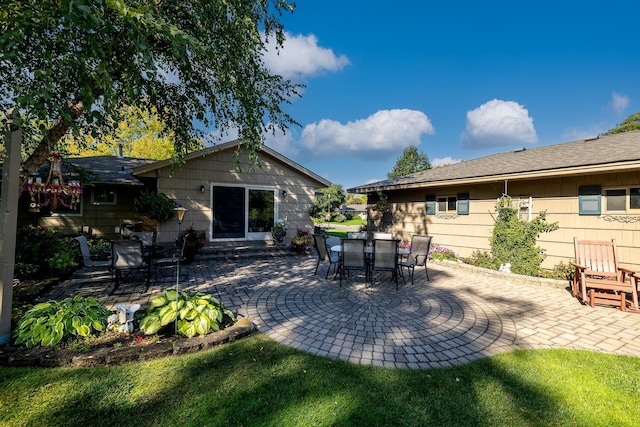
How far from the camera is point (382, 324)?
3936 mm

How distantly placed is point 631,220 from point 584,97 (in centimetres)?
995

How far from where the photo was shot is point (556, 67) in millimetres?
10305

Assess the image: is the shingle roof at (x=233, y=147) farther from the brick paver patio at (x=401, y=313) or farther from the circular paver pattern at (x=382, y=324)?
the circular paver pattern at (x=382, y=324)

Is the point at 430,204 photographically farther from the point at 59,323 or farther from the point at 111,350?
the point at 59,323

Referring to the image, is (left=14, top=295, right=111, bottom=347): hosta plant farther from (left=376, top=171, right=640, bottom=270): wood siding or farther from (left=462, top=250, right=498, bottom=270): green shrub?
(left=376, top=171, right=640, bottom=270): wood siding

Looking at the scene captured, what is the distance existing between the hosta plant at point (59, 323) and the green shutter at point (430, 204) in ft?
31.8

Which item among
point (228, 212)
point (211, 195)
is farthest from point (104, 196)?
point (228, 212)

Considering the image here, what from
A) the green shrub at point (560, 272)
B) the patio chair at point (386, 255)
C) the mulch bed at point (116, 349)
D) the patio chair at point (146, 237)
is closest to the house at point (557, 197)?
the green shrub at point (560, 272)

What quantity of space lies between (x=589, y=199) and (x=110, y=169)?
48.5 feet

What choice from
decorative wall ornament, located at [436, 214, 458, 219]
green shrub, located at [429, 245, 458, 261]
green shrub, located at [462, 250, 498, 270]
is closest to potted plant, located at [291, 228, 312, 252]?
green shrub, located at [429, 245, 458, 261]

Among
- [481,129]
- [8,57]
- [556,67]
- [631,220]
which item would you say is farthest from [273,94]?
[481,129]

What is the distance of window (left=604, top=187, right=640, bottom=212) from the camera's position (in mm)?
5797

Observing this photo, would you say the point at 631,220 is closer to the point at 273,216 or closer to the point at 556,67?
the point at 556,67

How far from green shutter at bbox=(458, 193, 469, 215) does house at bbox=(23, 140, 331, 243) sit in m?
5.14
